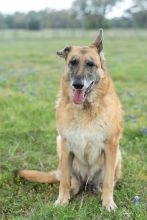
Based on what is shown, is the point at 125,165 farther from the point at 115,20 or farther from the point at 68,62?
the point at 115,20

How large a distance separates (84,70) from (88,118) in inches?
21.9

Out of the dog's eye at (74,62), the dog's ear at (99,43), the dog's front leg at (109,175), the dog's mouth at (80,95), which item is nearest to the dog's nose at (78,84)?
the dog's mouth at (80,95)

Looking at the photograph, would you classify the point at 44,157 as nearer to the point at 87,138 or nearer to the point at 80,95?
the point at 87,138

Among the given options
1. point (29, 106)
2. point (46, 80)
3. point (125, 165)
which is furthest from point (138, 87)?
point (125, 165)

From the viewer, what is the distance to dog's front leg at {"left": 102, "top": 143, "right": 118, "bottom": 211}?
14.6 ft

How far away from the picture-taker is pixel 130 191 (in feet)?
15.8

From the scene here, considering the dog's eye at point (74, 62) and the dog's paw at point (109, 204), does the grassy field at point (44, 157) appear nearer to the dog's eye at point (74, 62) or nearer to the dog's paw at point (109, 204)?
the dog's paw at point (109, 204)


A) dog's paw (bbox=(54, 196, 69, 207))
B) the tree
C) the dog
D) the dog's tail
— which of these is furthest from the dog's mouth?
the tree

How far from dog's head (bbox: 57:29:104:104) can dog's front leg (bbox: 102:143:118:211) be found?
2.15 feet

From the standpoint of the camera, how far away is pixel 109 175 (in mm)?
4539

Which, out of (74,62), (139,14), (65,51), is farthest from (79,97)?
(139,14)

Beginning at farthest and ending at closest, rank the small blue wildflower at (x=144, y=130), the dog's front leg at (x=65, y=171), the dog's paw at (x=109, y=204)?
the small blue wildflower at (x=144, y=130)
the dog's front leg at (x=65, y=171)
the dog's paw at (x=109, y=204)

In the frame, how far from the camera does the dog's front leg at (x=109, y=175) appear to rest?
4438mm

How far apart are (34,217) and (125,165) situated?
7.02 feet
